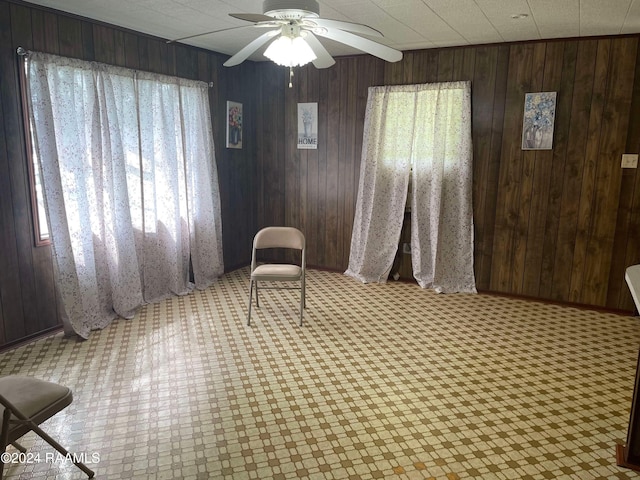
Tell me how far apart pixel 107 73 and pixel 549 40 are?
3.64 metres

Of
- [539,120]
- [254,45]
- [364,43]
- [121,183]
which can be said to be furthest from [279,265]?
[539,120]

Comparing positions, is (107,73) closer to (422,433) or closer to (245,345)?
(245,345)

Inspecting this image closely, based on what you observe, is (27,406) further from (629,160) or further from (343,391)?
(629,160)

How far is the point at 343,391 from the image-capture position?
281 centimetres

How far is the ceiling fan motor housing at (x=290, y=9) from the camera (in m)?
2.01

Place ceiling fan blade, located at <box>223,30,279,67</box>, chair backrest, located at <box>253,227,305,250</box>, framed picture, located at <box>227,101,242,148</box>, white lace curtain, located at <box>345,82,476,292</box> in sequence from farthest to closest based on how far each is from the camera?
framed picture, located at <box>227,101,242,148</box> < white lace curtain, located at <box>345,82,476,292</box> < chair backrest, located at <box>253,227,305,250</box> < ceiling fan blade, located at <box>223,30,279,67</box>

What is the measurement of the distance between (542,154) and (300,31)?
2.93m

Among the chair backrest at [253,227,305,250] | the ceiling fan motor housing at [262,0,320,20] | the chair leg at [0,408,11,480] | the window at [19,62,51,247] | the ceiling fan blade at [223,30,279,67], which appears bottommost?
the chair leg at [0,408,11,480]

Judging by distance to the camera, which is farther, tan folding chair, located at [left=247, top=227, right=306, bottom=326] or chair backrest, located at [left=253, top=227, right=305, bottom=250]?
chair backrest, located at [left=253, top=227, right=305, bottom=250]

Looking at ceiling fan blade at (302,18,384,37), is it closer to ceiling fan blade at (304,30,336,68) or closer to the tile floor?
ceiling fan blade at (304,30,336,68)

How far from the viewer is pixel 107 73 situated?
3.62 meters

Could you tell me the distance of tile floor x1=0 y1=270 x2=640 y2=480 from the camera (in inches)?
86.5

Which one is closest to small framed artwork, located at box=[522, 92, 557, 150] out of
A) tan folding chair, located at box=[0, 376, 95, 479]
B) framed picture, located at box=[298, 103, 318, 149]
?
framed picture, located at box=[298, 103, 318, 149]

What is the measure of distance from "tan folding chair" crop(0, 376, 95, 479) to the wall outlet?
4317 millimetres
